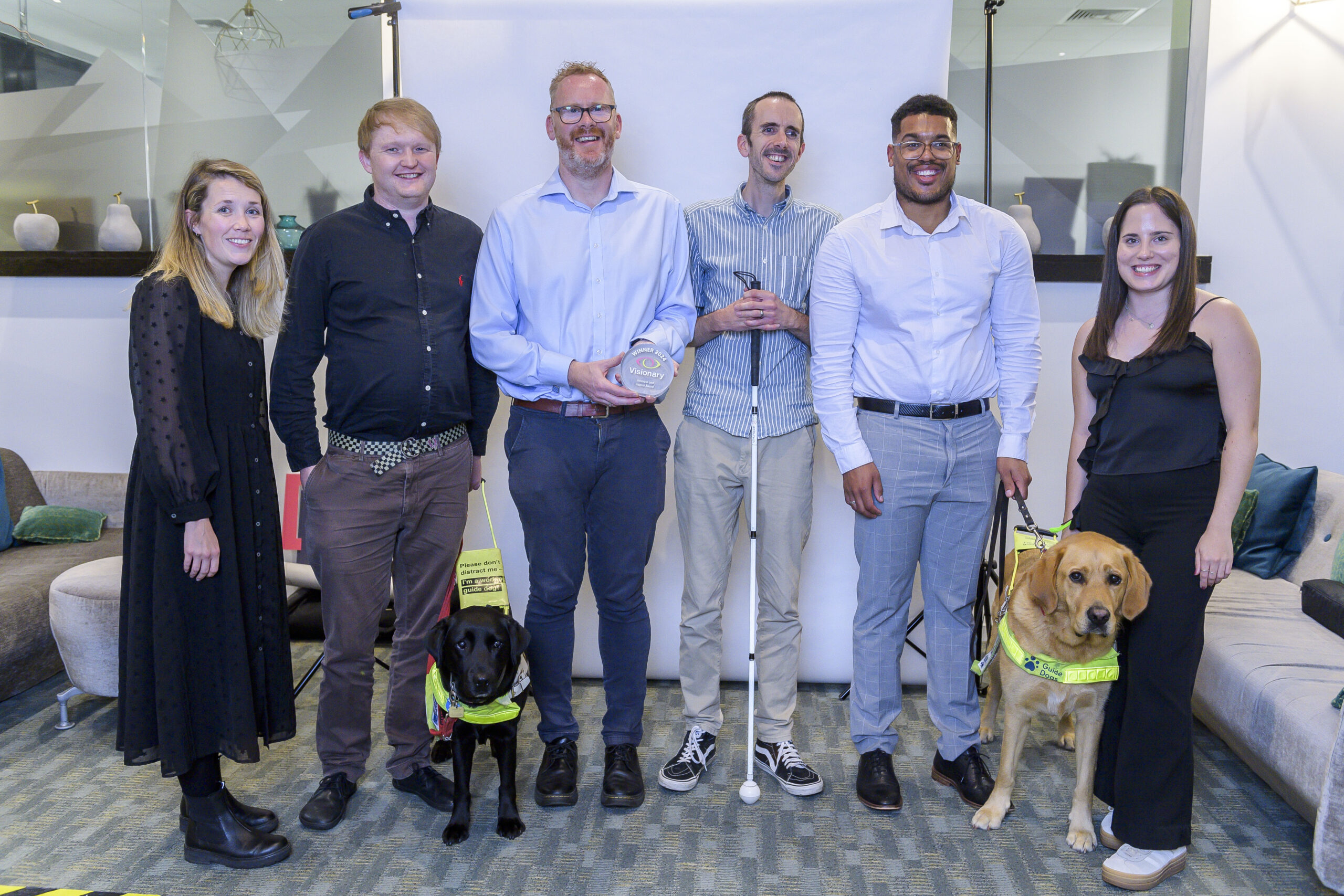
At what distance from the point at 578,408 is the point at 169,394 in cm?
94

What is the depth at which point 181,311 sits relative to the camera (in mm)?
2018

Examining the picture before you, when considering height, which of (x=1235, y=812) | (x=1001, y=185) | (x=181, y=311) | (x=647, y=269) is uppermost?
(x=1001, y=185)

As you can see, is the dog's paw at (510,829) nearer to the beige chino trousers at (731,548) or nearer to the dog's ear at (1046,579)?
the beige chino trousers at (731,548)

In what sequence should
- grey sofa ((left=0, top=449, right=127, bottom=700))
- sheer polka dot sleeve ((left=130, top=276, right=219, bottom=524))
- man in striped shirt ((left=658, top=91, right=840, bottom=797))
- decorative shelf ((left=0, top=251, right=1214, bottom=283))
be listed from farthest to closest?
1. decorative shelf ((left=0, top=251, right=1214, bottom=283))
2. grey sofa ((left=0, top=449, right=127, bottom=700))
3. man in striped shirt ((left=658, top=91, right=840, bottom=797))
4. sheer polka dot sleeve ((left=130, top=276, right=219, bottom=524))

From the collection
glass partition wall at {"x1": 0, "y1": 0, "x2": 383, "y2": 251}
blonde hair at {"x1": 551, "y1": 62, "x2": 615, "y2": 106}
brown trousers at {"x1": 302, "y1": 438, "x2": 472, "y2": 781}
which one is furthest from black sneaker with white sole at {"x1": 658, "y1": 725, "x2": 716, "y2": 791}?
glass partition wall at {"x1": 0, "y1": 0, "x2": 383, "y2": 251}

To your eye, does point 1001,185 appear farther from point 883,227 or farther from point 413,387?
point 413,387

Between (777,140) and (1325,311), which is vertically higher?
(777,140)

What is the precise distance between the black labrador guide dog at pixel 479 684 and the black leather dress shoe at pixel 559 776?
0.35 ft

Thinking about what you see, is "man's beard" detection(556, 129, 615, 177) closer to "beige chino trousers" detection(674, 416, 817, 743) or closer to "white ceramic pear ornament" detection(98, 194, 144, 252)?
"beige chino trousers" detection(674, 416, 817, 743)

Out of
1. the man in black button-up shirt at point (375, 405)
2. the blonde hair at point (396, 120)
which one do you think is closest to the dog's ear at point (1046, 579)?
the man in black button-up shirt at point (375, 405)

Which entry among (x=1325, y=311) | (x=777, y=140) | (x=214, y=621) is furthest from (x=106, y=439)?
(x=1325, y=311)

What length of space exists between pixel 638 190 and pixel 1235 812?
2.33 meters

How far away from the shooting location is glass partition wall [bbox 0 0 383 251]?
13.7 feet

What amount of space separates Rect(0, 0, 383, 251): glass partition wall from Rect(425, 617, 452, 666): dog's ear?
8.66ft
